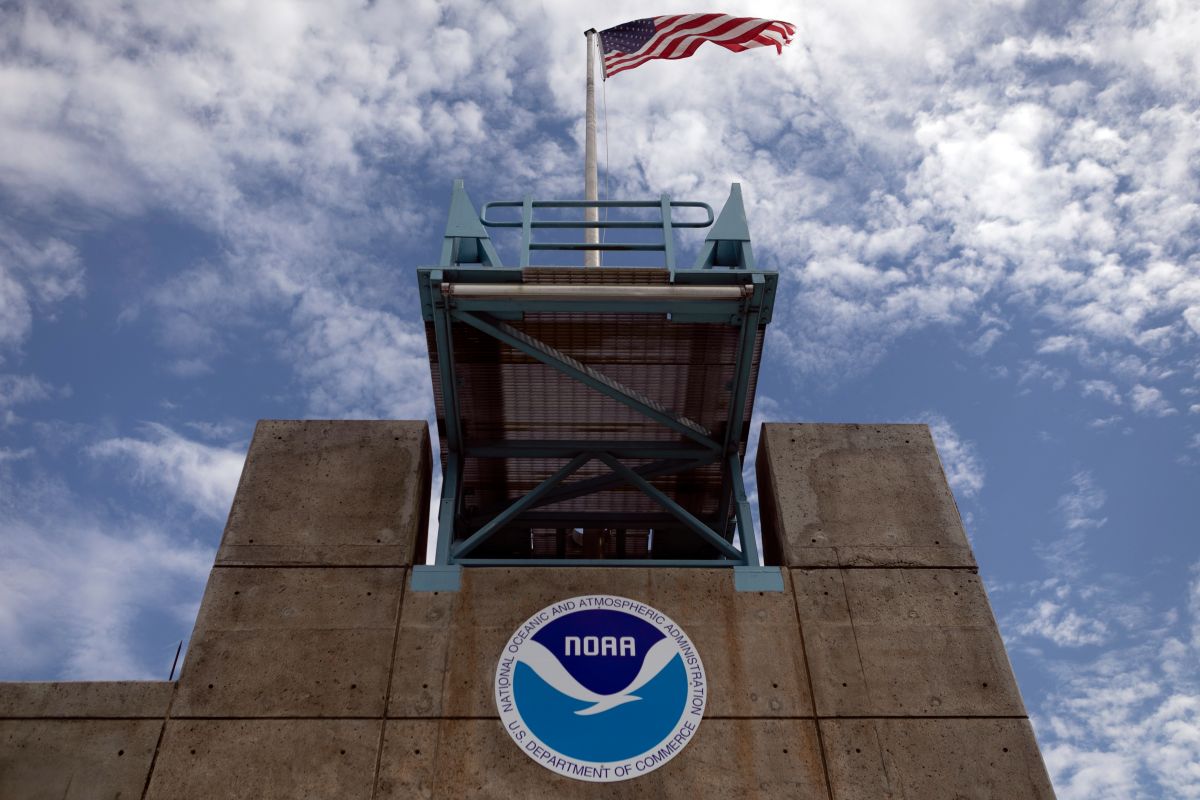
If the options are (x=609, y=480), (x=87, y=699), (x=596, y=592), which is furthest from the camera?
(x=609, y=480)

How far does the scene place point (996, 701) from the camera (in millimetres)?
8367

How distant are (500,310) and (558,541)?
15.9 ft

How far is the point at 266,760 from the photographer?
309 inches

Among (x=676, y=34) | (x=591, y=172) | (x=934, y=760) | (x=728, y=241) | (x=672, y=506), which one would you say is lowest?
(x=934, y=760)

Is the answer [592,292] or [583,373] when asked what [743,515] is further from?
[592,292]

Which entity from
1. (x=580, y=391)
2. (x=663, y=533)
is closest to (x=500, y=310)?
(x=580, y=391)

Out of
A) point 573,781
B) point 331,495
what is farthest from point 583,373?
point 573,781

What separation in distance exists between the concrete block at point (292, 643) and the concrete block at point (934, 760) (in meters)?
4.14

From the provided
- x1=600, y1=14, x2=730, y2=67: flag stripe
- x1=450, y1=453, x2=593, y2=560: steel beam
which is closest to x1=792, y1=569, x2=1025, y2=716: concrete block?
x1=450, y1=453, x2=593, y2=560: steel beam

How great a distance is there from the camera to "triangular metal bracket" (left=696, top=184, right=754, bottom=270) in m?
10.1

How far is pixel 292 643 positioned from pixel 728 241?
614 centimetres

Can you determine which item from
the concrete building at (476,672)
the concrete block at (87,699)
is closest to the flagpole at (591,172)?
the concrete building at (476,672)

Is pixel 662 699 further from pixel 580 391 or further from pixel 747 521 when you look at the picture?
pixel 580 391

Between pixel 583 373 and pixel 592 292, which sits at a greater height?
pixel 592 292
